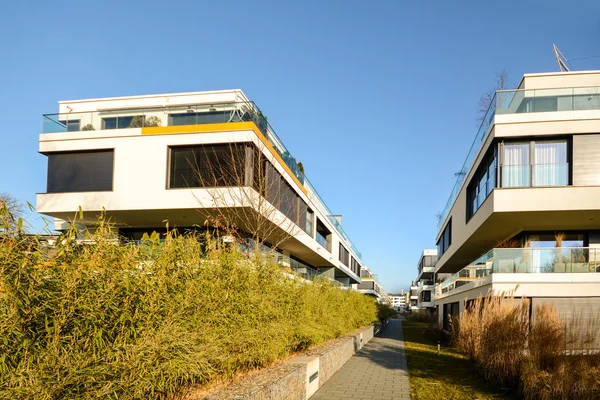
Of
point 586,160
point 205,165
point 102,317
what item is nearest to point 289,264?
point 205,165

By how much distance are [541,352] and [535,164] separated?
27.8 feet

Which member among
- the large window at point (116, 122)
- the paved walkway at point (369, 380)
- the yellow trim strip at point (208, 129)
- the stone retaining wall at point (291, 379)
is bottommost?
the paved walkway at point (369, 380)

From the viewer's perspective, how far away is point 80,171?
60.0 feet

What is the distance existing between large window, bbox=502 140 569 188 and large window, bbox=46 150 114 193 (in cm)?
1464

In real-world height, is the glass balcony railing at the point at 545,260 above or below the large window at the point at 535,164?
below

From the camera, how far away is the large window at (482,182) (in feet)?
53.0

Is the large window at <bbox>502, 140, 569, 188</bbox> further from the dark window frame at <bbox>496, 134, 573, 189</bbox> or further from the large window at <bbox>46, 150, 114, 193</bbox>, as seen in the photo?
the large window at <bbox>46, 150, 114, 193</bbox>

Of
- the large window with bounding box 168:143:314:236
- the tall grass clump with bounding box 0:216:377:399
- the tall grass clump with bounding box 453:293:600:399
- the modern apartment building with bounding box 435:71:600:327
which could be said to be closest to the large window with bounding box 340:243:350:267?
the large window with bounding box 168:143:314:236

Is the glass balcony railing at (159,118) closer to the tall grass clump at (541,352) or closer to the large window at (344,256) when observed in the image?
the tall grass clump at (541,352)

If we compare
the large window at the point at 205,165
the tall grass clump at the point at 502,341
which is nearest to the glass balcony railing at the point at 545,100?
the tall grass clump at the point at 502,341

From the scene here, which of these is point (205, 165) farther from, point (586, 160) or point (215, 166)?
point (586, 160)

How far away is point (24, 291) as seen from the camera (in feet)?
10.2

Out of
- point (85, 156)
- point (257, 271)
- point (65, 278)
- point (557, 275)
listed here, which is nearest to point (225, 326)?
point (257, 271)

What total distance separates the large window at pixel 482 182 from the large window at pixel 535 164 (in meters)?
0.50
